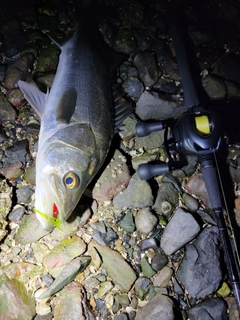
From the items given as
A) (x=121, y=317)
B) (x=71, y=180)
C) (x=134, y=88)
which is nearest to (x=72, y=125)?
(x=71, y=180)

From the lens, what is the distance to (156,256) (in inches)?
121

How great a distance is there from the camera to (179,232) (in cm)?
306

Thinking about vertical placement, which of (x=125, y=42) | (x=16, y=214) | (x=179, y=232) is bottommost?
(x=179, y=232)

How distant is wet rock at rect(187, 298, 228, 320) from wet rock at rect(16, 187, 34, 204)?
2182mm

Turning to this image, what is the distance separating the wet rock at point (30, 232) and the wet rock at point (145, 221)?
1.06 metres

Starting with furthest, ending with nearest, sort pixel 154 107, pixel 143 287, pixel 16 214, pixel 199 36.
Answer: pixel 199 36 → pixel 154 107 → pixel 16 214 → pixel 143 287

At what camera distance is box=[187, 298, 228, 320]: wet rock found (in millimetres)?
2766

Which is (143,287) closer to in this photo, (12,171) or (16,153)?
(12,171)

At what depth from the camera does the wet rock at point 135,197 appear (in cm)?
321

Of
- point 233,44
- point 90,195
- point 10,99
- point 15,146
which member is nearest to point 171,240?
point 90,195

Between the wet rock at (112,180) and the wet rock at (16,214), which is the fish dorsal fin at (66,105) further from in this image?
the wet rock at (16,214)

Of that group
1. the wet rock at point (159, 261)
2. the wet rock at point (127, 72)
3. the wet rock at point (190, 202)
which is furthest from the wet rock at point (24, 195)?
the wet rock at point (127, 72)

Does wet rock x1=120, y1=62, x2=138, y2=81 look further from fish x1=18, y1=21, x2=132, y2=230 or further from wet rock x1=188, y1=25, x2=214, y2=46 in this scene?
wet rock x1=188, y1=25, x2=214, y2=46

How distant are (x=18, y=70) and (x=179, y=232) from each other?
10.2 feet
